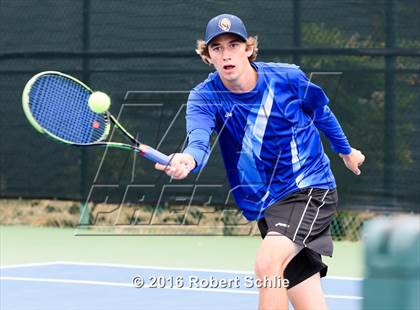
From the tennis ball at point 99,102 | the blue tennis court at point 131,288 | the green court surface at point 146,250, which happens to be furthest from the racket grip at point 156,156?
the green court surface at point 146,250

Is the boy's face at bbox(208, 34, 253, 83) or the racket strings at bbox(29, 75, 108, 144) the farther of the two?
the racket strings at bbox(29, 75, 108, 144)

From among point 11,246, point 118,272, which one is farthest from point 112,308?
point 11,246

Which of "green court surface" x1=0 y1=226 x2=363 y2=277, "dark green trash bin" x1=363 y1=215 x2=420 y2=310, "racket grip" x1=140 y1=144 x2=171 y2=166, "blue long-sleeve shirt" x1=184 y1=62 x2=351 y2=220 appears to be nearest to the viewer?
"dark green trash bin" x1=363 y1=215 x2=420 y2=310

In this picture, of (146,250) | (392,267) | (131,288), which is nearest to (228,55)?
(392,267)

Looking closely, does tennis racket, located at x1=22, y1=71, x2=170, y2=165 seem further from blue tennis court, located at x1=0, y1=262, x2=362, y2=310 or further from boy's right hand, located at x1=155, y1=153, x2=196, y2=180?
blue tennis court, located at x1=0, y1=262, x2=362, y2=310

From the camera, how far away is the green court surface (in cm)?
815

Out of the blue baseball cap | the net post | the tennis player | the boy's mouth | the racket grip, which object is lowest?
the racket grip

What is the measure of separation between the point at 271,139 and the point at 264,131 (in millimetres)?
43

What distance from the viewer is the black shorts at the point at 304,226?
4.48m

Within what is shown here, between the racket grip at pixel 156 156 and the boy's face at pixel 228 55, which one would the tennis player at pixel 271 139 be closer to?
the boy's face at pixel 228 55

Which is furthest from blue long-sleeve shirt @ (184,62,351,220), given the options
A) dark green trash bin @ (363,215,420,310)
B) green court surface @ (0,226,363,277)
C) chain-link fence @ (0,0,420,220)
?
chain-link fence @ (0,0,420,220)

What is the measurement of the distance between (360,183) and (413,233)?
630cm

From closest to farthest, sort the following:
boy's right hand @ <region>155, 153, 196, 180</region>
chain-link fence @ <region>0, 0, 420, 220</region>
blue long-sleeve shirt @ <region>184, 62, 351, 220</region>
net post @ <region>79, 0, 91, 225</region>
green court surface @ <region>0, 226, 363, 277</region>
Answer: boy's right hand @ <region>155, 153, 196, 180</region> → blue long-sleeve shirt @ <region>184, 62, 351, 220</region> → green court surface @ <region>0, 226, 363, 277</region> → chain-link fence @ <region>0, 0, 420, 220</region> → net post @ <region>79, 0, 91, 225</region>

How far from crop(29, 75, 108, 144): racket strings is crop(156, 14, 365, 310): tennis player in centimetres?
79
